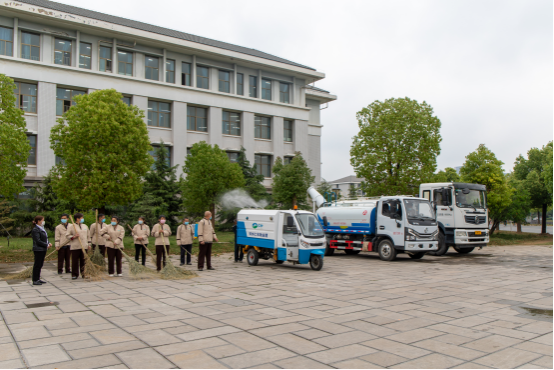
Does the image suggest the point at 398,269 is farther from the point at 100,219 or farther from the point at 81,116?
the point at 81,116

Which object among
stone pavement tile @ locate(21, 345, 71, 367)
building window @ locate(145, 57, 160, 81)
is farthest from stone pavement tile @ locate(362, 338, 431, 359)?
building window @ locate(145, 57, 160, 81)

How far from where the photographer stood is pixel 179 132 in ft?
119

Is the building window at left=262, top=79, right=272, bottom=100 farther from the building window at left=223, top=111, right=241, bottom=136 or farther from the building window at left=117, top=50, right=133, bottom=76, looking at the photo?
the building window at left=117, top=50, right=133, bottom=76

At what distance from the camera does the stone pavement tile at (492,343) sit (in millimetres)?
5488

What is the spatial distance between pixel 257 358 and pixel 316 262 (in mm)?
9042

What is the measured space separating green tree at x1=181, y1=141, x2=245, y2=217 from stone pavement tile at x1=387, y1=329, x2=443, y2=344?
22.1 meters

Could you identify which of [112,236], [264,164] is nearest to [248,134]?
[264,164]

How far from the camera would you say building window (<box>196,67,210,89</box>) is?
126ft

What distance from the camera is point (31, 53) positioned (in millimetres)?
31125

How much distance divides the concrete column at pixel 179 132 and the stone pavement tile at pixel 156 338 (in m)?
30.4

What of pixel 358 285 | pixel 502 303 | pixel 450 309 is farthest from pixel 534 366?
pixel 358 285

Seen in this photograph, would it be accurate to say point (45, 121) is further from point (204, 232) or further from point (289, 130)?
point (204, 232)


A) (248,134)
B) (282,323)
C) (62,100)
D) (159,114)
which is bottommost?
(282,323)

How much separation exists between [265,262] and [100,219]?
6.06 m
